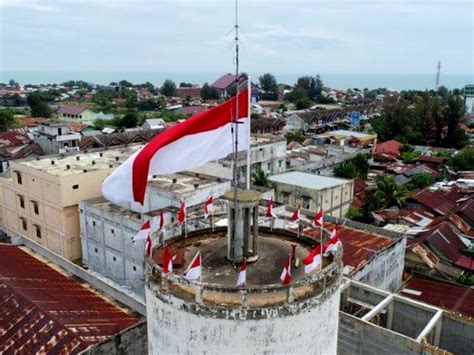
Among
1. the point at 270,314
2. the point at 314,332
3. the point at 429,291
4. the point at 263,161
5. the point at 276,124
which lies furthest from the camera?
the point at 276,124

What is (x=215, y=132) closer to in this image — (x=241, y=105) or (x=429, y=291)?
(x=241, y=105)

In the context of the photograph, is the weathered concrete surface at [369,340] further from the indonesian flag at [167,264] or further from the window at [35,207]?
the window at [35,207]

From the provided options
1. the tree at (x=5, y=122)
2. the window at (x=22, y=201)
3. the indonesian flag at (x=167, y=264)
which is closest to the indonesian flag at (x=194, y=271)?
the indonesian flag at (x=167, y=264)

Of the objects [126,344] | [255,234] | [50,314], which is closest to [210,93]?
[50,314]

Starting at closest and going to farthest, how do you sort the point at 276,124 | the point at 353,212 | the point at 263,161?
the point at 353,212, the point at 263,161, the point at 276,124

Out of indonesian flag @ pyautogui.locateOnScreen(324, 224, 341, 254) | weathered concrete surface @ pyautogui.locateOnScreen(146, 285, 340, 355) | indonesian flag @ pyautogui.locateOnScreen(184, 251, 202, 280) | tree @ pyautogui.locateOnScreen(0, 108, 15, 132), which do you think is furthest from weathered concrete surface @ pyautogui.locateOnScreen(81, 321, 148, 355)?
tree @ pyautogui.locateOnScreen(0, 108, 15, 132)

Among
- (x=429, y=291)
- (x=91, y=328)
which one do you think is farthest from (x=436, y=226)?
(x=91, y=328)
